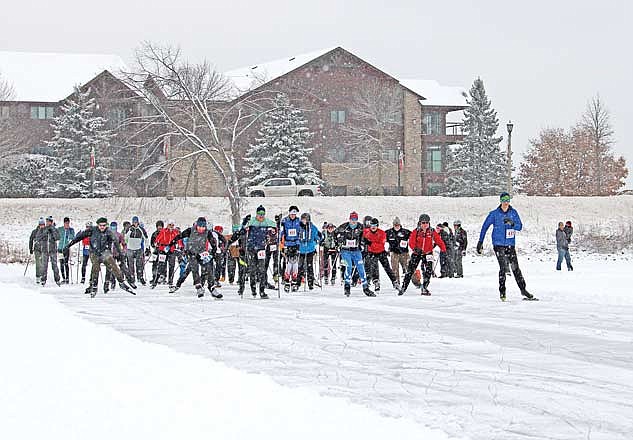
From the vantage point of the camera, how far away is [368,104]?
6794 centimetres

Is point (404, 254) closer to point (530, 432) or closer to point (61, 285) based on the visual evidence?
point (61, 285)

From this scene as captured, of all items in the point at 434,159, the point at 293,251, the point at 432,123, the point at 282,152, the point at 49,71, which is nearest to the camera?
the point at 293,251

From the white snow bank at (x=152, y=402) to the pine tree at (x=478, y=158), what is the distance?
201ft

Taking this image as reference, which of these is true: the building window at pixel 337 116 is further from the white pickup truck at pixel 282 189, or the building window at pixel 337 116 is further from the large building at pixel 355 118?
the white pickup truck at pixel 282 189

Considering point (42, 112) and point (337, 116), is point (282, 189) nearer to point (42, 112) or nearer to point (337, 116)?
point (337, 116)

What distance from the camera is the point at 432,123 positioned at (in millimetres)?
75875

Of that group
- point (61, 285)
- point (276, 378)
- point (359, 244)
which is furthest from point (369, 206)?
point (276, 378)

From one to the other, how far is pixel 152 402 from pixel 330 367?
2.98m

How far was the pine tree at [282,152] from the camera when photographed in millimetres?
61219

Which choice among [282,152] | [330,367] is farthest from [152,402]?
[282,152]

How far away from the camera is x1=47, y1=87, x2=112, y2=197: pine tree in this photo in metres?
59.2

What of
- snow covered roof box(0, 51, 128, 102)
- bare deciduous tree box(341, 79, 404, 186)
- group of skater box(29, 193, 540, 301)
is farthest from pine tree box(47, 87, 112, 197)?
group of skater box(29, 193, 540, 301)

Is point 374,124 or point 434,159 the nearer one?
point 374,124

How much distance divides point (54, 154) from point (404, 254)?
4707cm
